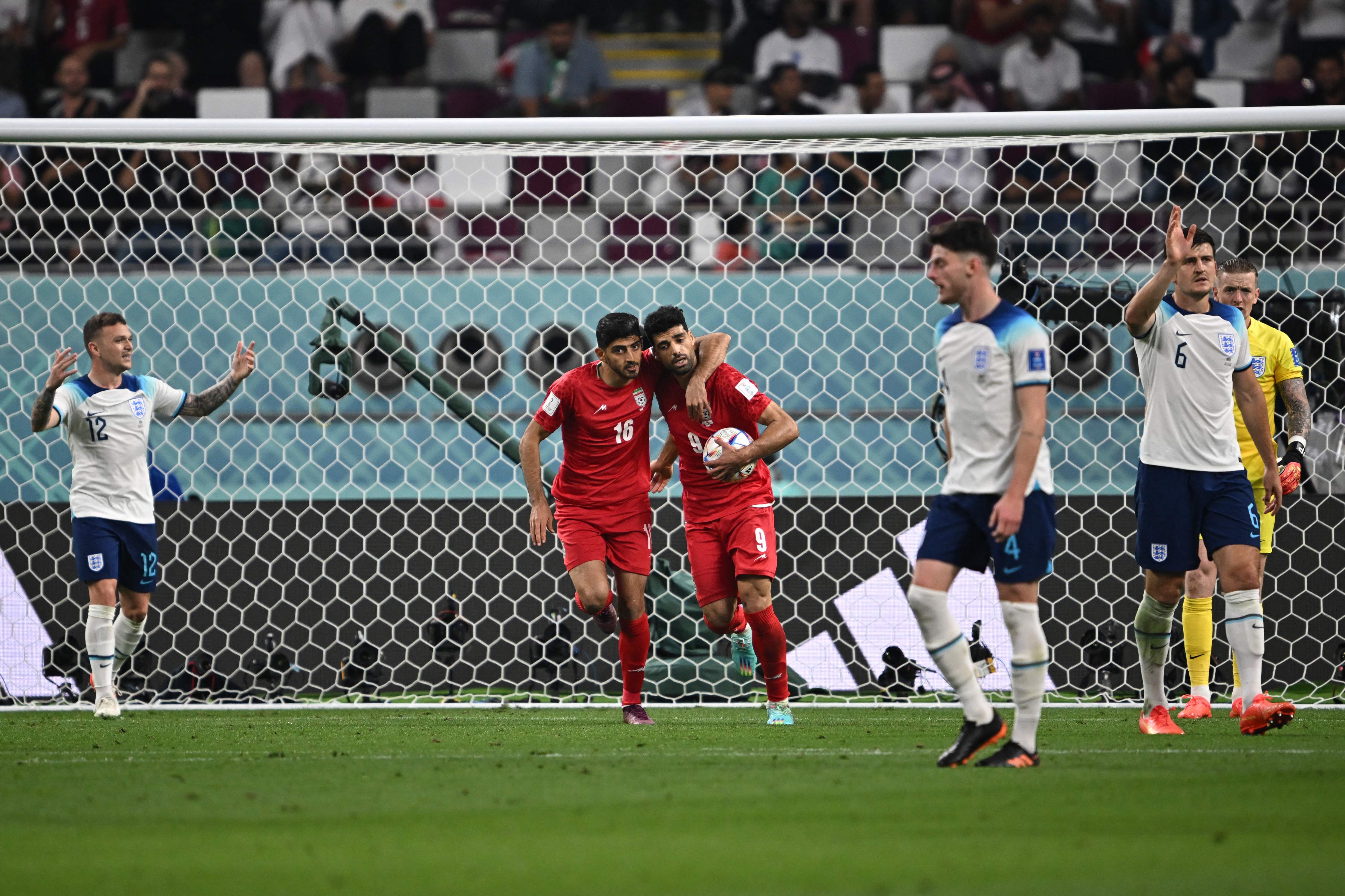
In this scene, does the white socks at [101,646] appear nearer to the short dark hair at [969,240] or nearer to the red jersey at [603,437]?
the red jersey at [603,437]

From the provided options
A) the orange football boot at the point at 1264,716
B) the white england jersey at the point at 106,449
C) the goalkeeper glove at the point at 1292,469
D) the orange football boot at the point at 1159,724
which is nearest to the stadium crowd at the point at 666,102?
the white england jersey at the point at 106,449

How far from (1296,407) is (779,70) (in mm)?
7325

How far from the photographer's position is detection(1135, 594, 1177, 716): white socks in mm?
5078

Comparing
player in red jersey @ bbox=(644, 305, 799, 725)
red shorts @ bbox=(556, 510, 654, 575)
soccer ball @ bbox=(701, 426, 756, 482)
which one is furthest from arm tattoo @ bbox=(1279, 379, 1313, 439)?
red shorts @ bbox=(556, 510, 654, 575)

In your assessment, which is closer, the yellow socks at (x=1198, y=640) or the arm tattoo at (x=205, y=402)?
the yellow socks at (x=1198, y=640)

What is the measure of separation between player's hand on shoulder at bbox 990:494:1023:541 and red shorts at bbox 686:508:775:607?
1.73m

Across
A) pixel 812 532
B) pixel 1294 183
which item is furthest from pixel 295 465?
pixel 1294 183

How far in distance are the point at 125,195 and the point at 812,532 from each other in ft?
17.3

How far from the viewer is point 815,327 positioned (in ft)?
24.9

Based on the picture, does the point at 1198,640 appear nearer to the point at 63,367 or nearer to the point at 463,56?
the point at 63,367

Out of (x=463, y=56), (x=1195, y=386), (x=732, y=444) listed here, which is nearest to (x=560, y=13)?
(x=463, y=56)

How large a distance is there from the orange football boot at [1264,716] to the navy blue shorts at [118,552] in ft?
14.6

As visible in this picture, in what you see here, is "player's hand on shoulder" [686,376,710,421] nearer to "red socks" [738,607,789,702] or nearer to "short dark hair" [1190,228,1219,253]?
"red socks" [738,607,789,702]

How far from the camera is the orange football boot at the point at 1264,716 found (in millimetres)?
4711
